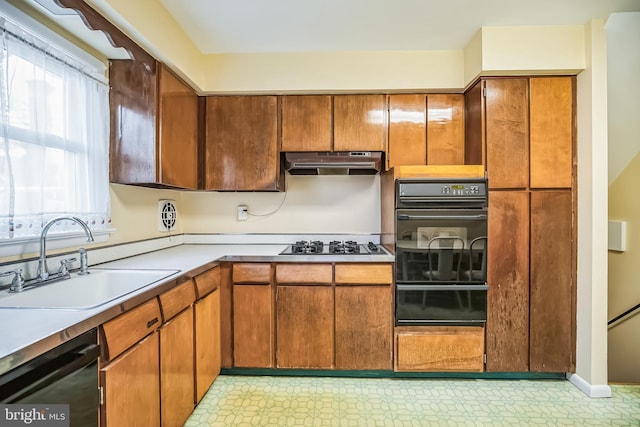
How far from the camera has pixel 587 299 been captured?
2.09 m

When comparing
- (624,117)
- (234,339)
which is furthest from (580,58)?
(234,339)

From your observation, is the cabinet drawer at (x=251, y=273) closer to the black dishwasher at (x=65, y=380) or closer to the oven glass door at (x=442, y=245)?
the oven glass door at (x=442, y=245)

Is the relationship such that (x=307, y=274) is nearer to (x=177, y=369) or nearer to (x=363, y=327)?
(x=363, y=327)

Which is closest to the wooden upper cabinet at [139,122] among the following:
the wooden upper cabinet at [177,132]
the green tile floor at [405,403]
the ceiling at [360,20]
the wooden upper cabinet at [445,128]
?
the wooden upper cabinet at [177,132]

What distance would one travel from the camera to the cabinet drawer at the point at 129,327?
1118 millimetres

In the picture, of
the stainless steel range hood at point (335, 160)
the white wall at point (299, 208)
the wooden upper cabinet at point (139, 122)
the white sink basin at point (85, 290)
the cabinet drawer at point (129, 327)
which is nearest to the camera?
the cabinet drawer at point (129, 327)

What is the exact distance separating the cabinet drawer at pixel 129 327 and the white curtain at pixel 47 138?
74 centimetres

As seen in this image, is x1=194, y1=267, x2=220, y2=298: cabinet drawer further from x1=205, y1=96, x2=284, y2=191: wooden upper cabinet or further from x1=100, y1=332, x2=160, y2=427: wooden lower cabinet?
x1=205, y1=96, x2=284, y2=191: wooden upper cabinet

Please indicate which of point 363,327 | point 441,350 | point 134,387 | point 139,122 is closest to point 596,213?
point 441,350

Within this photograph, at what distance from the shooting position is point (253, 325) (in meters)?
2.23

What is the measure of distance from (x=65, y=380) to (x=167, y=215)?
183cm

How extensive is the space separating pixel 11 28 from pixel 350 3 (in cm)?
172

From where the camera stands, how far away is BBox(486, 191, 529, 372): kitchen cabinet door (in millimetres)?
2186
